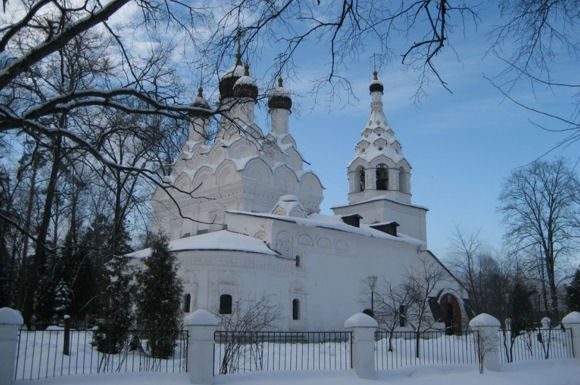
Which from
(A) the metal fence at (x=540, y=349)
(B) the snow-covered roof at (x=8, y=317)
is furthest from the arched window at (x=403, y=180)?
(B) the snow-covered roof at (x=8, y=317)

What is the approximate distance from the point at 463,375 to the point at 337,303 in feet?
43.1

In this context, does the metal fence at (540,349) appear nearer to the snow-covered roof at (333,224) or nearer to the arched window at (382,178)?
the snow-covered roof at (333,224)

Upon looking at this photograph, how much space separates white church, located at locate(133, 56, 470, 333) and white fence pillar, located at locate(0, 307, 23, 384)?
9.74 meters

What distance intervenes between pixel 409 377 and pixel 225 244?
1148 cm

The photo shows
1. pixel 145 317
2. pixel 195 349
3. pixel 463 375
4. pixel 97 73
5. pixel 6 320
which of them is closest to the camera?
pixel 6 320

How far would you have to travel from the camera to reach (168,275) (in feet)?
44.8

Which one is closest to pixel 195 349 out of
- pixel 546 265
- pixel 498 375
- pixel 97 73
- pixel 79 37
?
pixel 97 73

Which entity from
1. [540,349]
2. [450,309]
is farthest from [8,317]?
[450,309]

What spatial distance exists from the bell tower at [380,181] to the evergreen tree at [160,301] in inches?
623

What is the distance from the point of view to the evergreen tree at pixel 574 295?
68.2 ft

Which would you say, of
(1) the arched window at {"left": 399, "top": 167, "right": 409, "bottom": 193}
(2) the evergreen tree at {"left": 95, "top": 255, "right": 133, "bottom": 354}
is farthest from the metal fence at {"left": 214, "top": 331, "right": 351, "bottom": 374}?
(1) the arched window at {"left": 399, "top": 167, "right": 409, "bottom": 193}

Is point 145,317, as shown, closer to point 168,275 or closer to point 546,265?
point 168,275

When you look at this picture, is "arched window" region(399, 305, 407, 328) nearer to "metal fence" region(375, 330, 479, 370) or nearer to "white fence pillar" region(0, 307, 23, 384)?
"metal fence" region(375, 330, 479, 370)

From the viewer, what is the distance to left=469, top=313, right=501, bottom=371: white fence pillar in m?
9.84
